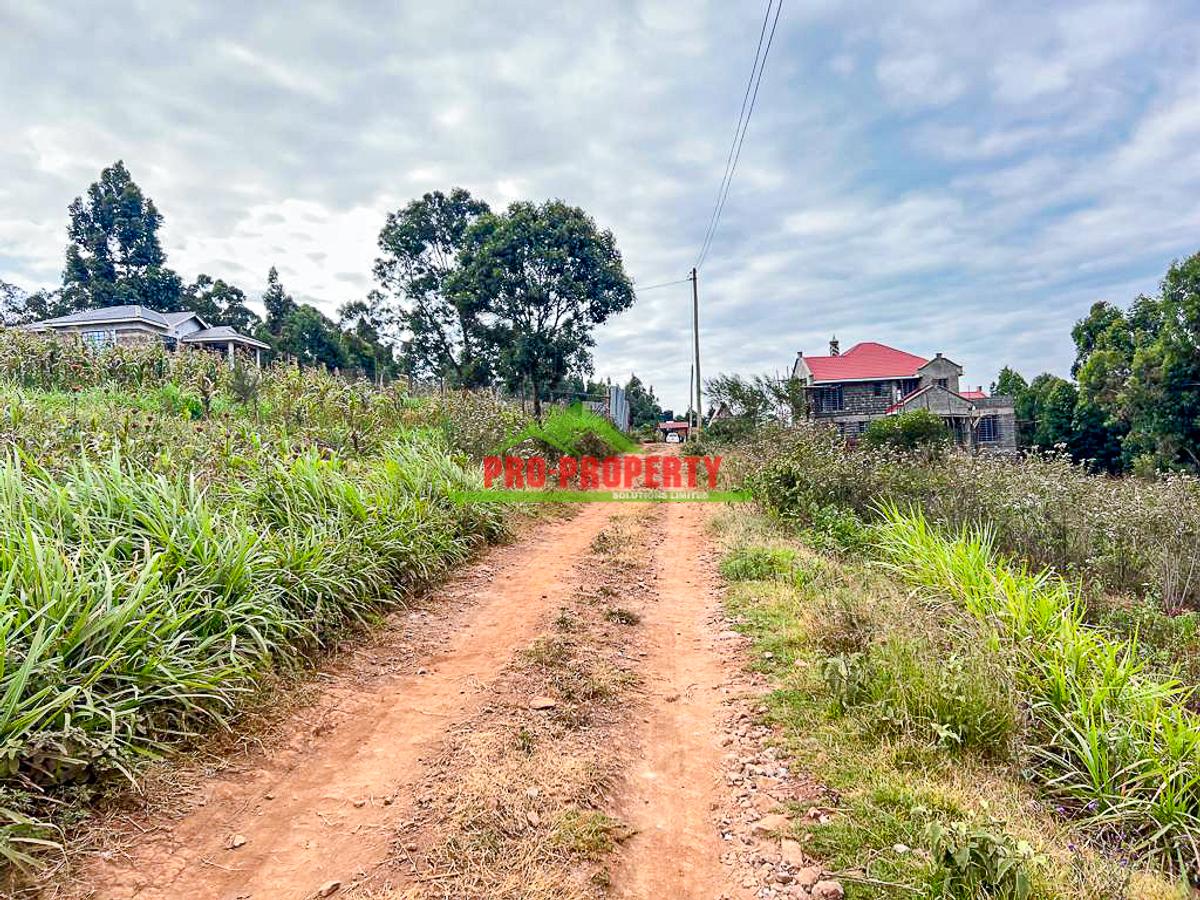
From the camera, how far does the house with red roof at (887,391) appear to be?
26938mm

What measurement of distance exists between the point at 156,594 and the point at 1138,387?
2780 cm

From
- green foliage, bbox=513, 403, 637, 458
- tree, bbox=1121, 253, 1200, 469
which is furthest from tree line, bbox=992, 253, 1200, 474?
A: green foliage, bbox=513, 403, 637, 458

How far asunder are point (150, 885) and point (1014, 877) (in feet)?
8.89

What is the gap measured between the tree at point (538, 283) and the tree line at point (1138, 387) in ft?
53.0

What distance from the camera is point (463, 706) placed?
312cm

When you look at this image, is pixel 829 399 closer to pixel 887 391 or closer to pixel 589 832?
pixel 887 391

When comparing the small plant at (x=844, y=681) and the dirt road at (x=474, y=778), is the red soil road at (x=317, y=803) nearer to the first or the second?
the dirt road at (x=474, y=778)

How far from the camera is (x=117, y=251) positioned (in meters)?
36.3

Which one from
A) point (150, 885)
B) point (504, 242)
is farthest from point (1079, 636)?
point (504, 242)

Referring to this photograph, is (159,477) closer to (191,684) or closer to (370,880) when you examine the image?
(191,684)

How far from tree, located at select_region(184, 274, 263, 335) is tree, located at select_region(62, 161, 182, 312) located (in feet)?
4.67

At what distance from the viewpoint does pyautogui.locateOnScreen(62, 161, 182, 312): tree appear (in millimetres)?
34219

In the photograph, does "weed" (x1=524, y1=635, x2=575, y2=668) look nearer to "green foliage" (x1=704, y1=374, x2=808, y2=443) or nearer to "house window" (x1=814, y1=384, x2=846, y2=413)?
"green foliage" (x1=704, y1=374, x2=808, y2=443)

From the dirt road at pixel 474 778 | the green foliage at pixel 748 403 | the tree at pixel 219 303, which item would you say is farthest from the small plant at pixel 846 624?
the tree at pixel 219 303
